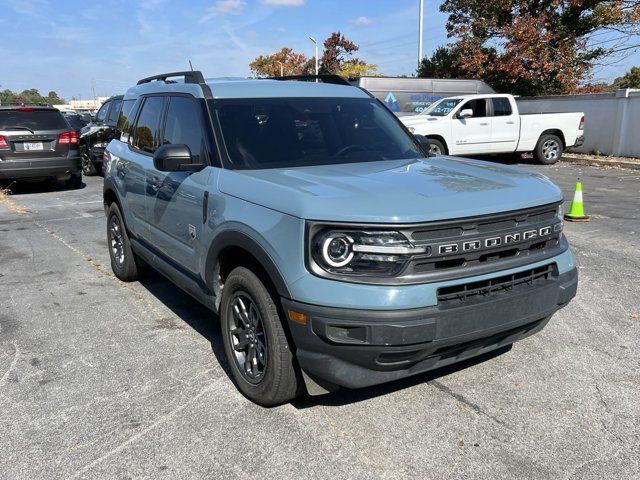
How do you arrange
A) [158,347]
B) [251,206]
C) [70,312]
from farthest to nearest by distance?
1. [70,312]
2. [158,347]
3. [251,206]

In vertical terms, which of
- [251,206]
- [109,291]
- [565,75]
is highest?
[565,75]

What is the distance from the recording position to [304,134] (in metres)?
4.10

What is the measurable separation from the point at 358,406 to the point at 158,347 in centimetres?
173

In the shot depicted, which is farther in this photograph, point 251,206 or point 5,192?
point 5,192

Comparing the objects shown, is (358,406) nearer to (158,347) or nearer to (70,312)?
(158,347)

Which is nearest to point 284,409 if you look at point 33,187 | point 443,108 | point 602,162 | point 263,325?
point 263,325

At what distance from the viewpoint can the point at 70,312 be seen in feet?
16.7

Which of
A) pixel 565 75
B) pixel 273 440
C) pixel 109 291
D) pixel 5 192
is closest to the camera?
pixel 273 440

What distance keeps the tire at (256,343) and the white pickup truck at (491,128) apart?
457 inches

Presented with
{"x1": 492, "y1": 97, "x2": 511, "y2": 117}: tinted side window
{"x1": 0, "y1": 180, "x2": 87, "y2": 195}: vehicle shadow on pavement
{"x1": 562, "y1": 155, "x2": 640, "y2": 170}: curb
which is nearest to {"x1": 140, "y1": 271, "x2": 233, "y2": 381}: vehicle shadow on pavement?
{"x1": 0, "y1": 180, "x2": 87, "y2": 195}: vehicle shadow on pavement

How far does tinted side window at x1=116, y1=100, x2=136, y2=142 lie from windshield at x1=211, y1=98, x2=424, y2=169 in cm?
193

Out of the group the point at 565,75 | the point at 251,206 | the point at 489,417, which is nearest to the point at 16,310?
the point at 251,206

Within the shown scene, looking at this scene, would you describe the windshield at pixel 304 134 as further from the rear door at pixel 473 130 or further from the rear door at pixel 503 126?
the rear door at pixel 503 126

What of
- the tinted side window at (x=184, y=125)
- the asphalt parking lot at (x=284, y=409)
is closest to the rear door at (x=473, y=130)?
the asphalt parking lot at (x=284, y=409)
